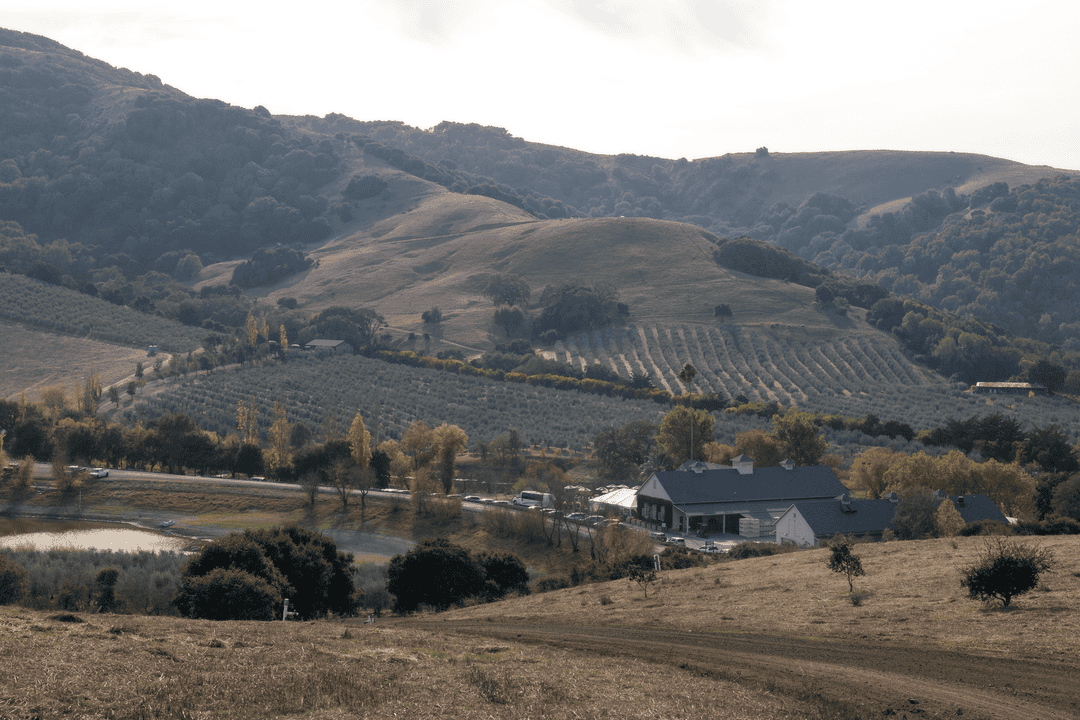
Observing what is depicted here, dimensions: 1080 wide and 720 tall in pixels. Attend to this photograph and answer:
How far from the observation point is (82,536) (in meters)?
67.1

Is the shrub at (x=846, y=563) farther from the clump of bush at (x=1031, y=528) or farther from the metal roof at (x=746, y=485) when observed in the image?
the metal roof at (x=746, y=485)

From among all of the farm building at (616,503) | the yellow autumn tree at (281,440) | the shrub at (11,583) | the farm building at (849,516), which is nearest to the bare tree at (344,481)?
the yellow autumn tree at (281,440)

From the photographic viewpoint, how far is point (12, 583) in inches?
1503

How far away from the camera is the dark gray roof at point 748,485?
230 feet

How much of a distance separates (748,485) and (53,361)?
121 metres

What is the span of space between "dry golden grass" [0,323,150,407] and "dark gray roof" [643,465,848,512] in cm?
9841

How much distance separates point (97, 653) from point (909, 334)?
169 meters

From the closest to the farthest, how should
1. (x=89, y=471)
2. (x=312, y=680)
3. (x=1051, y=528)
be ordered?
(x=312, y=680)
(x=1051, y=528)
(x=89, y=471)

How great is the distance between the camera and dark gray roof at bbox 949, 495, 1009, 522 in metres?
58.2

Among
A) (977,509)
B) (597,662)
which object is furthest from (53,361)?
(597,662)

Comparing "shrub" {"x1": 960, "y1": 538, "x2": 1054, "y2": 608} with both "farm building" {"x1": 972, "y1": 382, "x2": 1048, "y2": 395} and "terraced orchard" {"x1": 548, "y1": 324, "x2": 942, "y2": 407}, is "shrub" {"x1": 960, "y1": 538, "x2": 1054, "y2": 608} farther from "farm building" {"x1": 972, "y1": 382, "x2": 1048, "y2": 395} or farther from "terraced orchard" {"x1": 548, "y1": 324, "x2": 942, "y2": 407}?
"farm building" {"x1": 972, "y1": 382, "x2": 1048, "y2": 395}

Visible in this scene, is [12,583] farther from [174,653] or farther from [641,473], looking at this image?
[641,473]

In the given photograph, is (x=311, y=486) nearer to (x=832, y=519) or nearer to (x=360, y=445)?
(x=360, y=445)

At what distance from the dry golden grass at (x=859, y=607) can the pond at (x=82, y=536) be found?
3835cm
